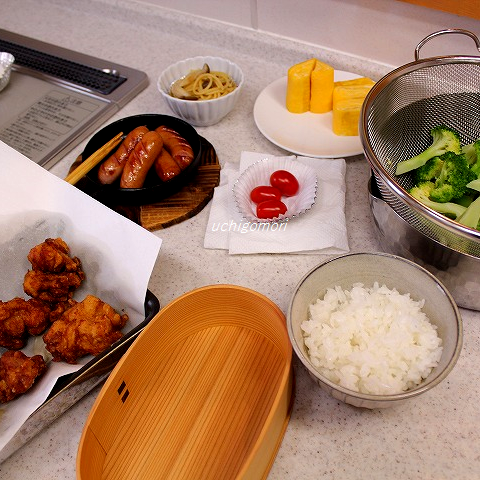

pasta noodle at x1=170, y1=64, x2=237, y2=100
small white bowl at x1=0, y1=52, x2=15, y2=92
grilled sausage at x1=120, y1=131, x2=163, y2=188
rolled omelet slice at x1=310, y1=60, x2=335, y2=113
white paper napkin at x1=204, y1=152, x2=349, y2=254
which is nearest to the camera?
white paper napkin at x1=204, y1=152, x2=349, y2=254

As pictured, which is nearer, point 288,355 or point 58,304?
point 288,355

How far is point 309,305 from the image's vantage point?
0.88m

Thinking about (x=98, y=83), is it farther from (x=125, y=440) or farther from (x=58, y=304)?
(x=125, y=440)

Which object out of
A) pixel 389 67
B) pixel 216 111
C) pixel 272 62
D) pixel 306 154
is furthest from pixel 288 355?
pixel 272 62

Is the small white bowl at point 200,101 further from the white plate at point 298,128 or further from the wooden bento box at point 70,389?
the wooden bento box at point 70,389

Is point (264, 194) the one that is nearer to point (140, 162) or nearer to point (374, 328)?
point (140, 162)

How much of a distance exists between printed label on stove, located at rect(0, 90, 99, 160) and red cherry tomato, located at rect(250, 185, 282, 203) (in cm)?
60

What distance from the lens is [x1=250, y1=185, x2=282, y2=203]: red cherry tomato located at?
115 centimetres

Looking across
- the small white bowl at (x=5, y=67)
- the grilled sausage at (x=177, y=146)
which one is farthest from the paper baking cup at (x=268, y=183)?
the small white bowl at (x=5, y=67)

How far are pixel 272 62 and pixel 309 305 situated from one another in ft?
3.22

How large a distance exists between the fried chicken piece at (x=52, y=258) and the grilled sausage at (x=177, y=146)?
0.34 metres

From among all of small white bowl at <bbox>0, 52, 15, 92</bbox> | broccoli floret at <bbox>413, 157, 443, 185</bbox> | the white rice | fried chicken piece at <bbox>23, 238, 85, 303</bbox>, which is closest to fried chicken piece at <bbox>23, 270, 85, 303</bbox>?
fried chicken piece at <bbox>23, 238, 85, 303</bbox>

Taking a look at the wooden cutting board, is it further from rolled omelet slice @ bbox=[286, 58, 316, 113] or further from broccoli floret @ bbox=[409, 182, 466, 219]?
broccoli floret @ bbox=[409, 182, 466, 219]

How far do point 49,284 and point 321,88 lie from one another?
31.5 inches
